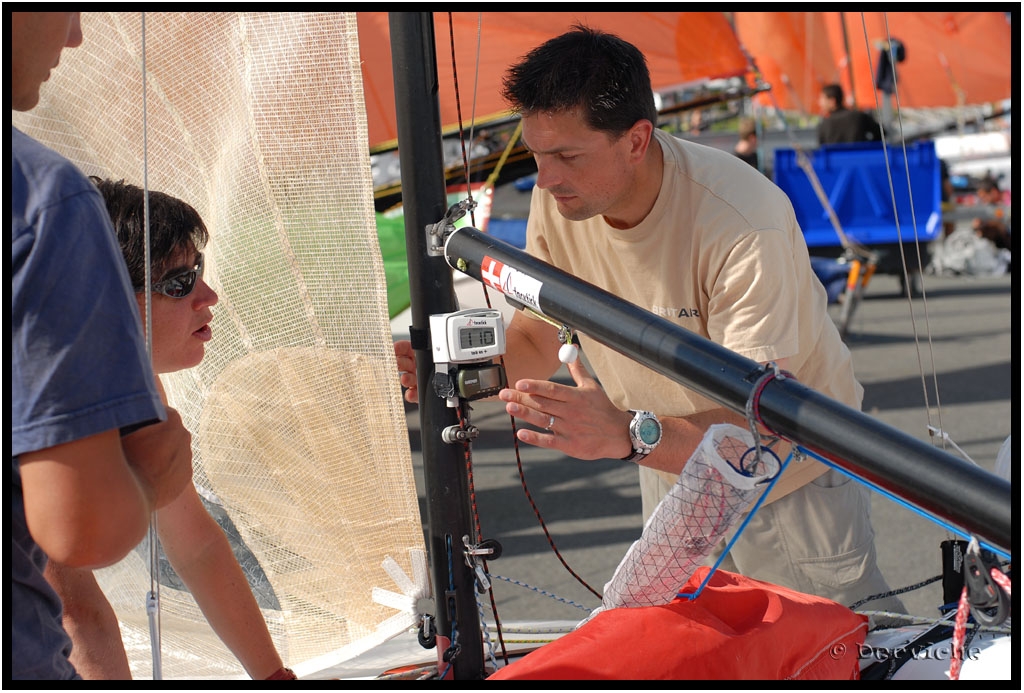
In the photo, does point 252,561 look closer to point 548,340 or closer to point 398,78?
point 548,340

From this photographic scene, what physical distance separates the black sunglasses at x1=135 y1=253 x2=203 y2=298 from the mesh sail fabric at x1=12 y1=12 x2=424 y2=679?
0.44 metres

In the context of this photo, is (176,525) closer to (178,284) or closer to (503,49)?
(178,284)

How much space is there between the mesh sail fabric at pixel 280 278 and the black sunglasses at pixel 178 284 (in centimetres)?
44

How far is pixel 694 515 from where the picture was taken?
3.63 feet

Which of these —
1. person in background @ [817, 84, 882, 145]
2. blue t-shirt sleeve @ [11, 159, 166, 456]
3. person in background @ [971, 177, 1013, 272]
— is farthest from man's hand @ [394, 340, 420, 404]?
person in background @ [971, 177, 1013, 272]

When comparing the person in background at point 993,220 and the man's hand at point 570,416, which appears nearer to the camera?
the man's hand at point 570,416

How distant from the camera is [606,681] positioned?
1128 mm

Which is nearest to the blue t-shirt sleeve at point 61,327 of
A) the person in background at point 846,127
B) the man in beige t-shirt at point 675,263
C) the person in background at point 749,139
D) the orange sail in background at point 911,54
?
the man in beige t-shirt at point 675,263

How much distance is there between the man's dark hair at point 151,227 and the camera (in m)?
1.22

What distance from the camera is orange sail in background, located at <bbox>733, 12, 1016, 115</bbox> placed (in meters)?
10.4

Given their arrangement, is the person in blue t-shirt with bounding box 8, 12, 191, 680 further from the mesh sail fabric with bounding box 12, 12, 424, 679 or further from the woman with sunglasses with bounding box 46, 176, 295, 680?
the mesh sail fabric with bounding box 12, 12, 424, 679

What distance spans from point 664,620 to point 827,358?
0.75 m

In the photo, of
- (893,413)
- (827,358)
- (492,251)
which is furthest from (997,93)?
(492,251)

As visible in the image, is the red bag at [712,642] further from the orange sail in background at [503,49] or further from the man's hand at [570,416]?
the orange sail in background at [503,49]
